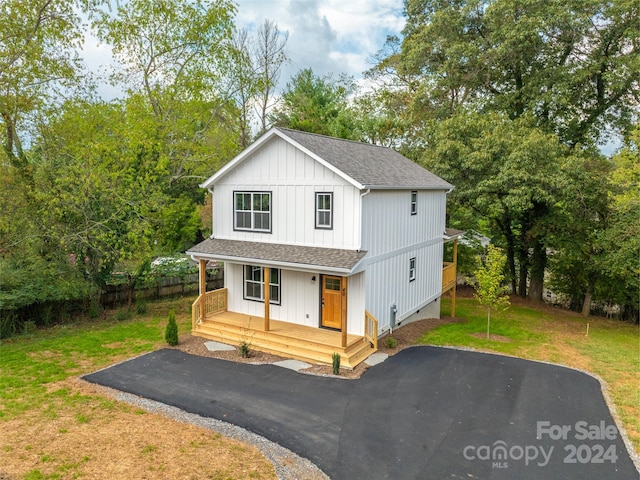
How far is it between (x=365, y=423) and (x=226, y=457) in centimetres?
305

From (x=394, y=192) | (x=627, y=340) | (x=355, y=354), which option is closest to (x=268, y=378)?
(x=355, y=354)

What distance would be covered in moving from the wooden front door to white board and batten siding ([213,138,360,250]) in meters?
1.33

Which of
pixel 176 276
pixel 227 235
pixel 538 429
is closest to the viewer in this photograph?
pixel 538 429

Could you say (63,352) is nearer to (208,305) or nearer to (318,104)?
(208,305)

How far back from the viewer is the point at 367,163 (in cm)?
1530

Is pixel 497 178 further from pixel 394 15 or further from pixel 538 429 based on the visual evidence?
pixel 394 15

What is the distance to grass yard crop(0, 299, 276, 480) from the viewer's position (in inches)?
286

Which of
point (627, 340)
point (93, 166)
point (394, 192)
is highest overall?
point (93, 166)

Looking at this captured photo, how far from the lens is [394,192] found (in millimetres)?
14578

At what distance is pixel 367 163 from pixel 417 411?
28.9 ft

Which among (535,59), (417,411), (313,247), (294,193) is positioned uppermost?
(535,59)

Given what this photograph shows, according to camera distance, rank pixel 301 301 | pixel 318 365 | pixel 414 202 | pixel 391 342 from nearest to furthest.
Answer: pixel 318 365, pixel 391 342, pixel 301 301, pixel 414 202

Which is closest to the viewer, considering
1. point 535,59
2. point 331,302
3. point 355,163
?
point 331,302

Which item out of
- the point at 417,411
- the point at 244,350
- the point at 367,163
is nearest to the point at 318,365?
the point at 244,350
